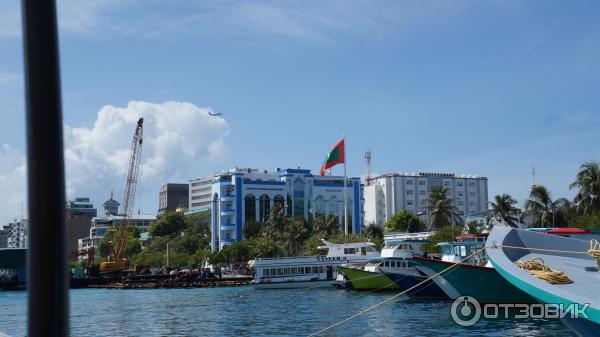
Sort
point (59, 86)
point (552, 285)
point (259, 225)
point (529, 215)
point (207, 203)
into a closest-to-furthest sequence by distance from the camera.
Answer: point (59, 86), point (552, 285), point (529, 215), point (259, 225), point (207, 203)

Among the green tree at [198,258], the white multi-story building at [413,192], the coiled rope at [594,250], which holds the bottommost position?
the green tree at [198,258]

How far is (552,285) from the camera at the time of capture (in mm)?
12367

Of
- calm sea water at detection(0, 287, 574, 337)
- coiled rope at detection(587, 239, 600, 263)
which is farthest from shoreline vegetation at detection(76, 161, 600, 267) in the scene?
coiled rope at detection(587, 239, 600, 263)

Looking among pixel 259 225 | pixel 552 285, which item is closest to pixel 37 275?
pixel 552 285

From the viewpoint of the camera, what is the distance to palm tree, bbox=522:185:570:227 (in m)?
70.1

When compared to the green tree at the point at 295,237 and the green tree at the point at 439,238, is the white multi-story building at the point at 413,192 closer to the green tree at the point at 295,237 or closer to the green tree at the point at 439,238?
the green tree at the point at 295,237

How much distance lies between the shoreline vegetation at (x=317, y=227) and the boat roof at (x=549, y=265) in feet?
85.1

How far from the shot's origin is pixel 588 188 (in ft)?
216

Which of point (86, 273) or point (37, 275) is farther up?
point (37, 275)

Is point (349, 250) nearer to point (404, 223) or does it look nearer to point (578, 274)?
point (404, 223)

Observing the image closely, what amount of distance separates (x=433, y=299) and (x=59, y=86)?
42.3 m

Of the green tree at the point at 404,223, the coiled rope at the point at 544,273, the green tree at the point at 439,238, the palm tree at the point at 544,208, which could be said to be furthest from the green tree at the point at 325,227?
the coiled rope at the point at 544,273

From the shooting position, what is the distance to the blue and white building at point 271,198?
123312 millimetres

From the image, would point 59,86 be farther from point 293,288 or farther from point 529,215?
point 529,215
